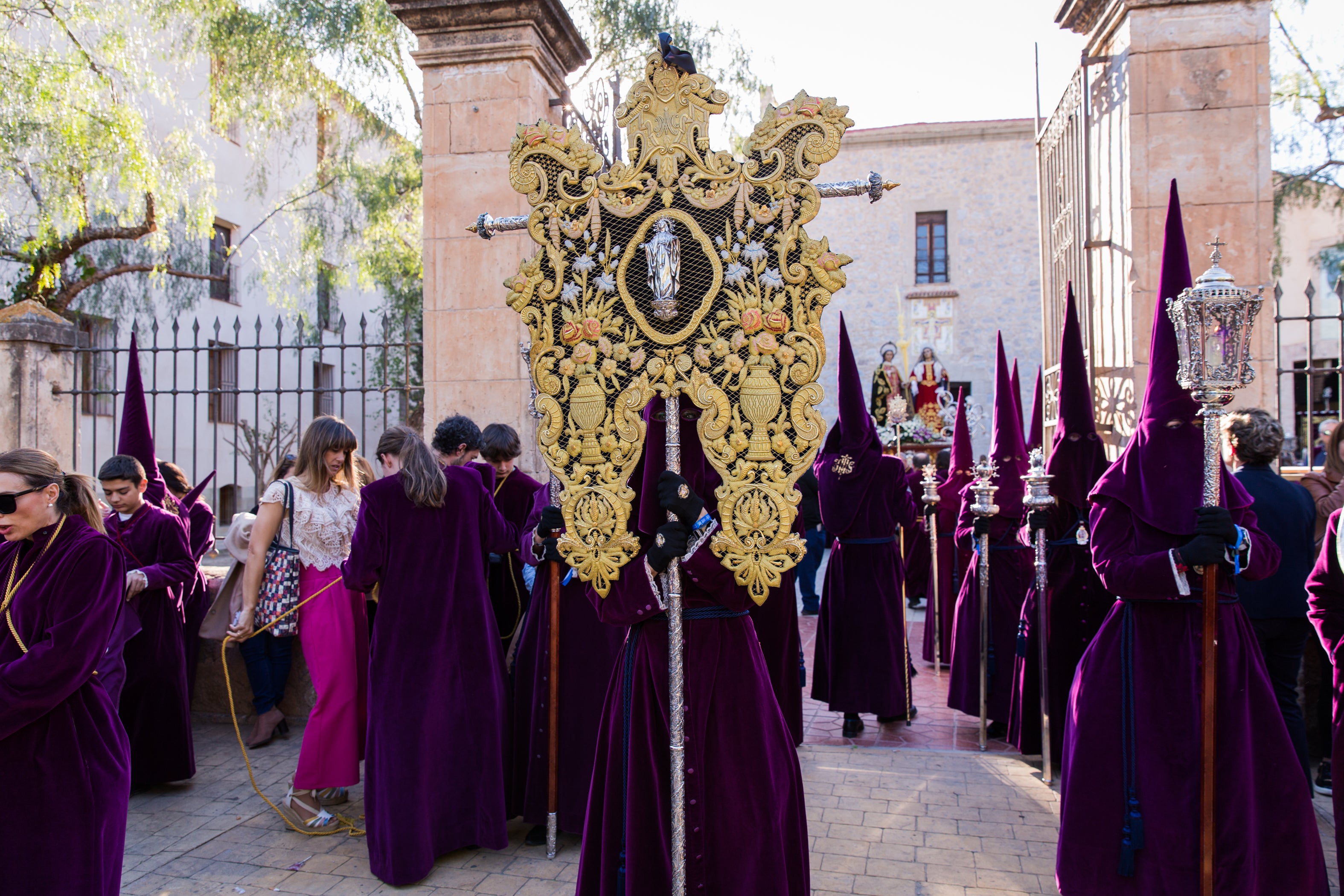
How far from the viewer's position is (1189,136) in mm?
6305

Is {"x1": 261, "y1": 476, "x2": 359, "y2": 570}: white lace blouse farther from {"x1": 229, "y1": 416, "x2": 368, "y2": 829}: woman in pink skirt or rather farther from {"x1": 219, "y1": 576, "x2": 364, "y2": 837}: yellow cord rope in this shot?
{"x1": 219, "y1": 576, "x2": 364, "y2": 837}: yellow cord rope

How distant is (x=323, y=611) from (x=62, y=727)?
1.59 metres

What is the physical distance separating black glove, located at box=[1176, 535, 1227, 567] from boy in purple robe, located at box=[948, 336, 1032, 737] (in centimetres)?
288

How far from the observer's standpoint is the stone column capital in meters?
6.76

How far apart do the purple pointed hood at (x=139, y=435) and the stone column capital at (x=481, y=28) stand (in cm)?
319

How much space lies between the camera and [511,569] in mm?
5086

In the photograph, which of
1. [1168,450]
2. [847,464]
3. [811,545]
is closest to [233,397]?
[811,545]

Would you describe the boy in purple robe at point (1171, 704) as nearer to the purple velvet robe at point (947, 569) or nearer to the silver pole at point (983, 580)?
the silver pole at point (983, 580)

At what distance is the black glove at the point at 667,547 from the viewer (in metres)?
2.63

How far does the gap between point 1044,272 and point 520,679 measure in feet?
21.5

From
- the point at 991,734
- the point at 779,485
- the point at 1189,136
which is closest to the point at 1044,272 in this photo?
the point at 1189,136

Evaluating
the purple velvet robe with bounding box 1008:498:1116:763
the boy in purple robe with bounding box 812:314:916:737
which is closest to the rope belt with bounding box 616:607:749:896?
the purple velvet robe with bounding box 1008:498:1116:763

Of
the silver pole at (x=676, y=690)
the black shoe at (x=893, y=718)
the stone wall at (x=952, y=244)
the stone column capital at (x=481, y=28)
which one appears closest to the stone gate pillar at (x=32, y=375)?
the stone column capital at (x=481, y=28)

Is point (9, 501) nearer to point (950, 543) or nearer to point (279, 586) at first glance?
point (279, 586)
